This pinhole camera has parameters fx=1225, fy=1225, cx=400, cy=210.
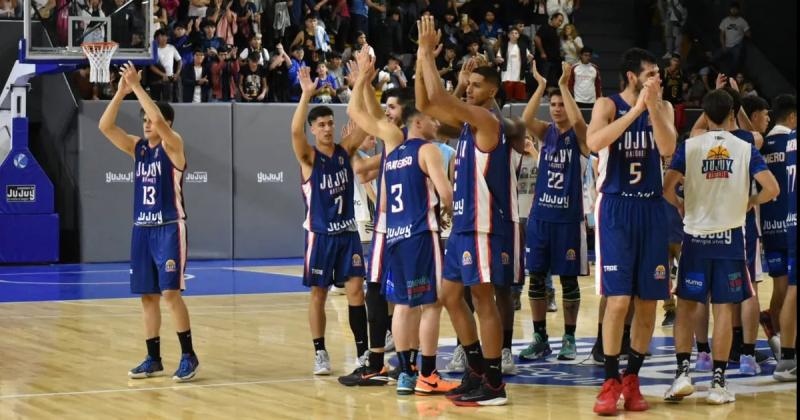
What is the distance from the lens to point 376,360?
9.10 metres

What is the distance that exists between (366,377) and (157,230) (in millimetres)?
1958

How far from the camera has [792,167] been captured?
949 centimetres

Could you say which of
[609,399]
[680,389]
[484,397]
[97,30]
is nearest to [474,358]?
[484,397]

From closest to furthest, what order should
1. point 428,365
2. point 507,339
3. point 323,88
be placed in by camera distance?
1. point 428,365
2. point 507,339
3. point 323,88

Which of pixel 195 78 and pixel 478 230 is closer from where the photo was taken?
pixel 478 230

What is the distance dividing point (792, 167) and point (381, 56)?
14296 millimetres

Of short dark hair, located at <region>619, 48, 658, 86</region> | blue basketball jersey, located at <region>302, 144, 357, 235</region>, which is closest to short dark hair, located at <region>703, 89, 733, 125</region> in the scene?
short dark hair, located at <region>619, 48, 658, 86</region>

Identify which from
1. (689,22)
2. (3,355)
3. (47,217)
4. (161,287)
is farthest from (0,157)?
(689,22)

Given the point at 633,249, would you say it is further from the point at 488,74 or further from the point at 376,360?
the point at 376,360

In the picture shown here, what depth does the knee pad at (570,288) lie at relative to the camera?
33.6 ft

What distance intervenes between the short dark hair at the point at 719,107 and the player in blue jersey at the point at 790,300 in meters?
1.07

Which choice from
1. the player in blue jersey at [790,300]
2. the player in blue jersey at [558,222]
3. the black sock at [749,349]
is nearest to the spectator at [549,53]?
the player in blue jersey at [558,222]

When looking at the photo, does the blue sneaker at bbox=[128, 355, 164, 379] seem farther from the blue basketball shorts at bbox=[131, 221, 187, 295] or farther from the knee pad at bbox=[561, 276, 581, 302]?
the knee pad at bbox=[561, 276, 581, 302]

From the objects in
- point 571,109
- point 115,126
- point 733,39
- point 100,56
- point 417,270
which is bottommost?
point 417,270
